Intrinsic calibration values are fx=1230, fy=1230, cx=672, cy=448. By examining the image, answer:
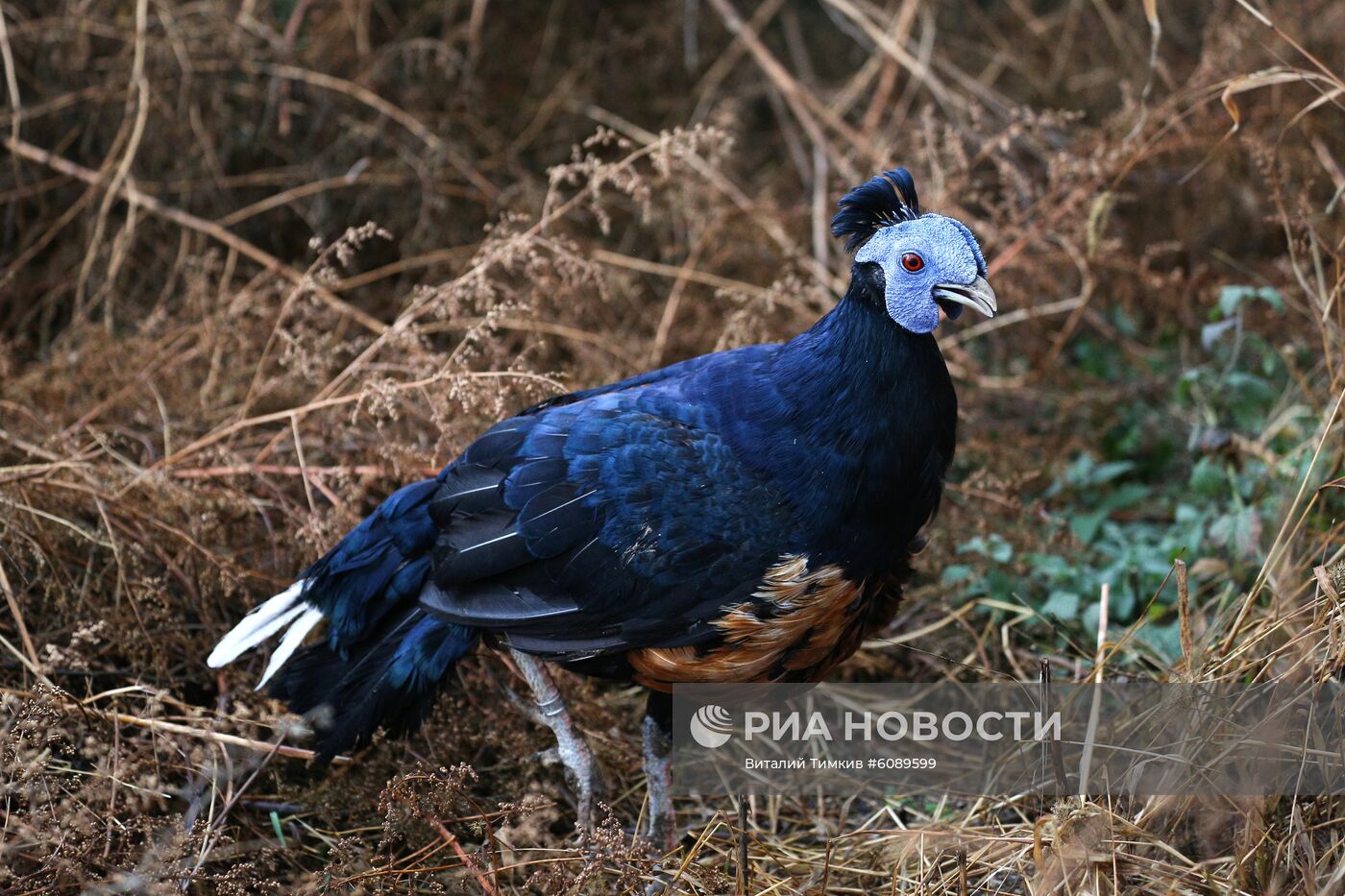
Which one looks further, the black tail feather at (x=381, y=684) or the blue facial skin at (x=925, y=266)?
the black tail feather at (x=381, y=684)

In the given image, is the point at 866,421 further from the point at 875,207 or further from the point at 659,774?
the point at 659,774

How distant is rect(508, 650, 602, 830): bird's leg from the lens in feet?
10.3

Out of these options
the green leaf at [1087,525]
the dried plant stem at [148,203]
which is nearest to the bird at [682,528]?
the green leaf at [1087,525]

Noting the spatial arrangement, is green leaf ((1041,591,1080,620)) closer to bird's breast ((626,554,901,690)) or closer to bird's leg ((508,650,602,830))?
bird's breast ((626,554,901,690))

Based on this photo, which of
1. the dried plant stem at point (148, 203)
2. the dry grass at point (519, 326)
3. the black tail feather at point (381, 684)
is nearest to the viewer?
the dry grass at point (519, 326)

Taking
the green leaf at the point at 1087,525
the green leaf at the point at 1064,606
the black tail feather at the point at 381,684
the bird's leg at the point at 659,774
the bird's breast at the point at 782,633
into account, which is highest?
the bird's breast at the point at 782,633

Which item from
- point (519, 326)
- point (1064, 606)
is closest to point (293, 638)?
point (519, 326)

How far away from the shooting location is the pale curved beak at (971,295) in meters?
2.69

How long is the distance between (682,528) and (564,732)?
0.73 metres

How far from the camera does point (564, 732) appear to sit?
315cm

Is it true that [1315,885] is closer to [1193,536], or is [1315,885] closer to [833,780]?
[833,780]

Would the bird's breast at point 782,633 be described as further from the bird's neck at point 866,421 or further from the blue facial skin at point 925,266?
the blue facial skin at point 925,266

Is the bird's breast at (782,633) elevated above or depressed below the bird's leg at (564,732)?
above

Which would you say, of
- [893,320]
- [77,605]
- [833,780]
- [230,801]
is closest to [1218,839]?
[833,780]
